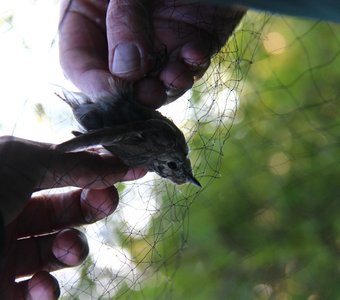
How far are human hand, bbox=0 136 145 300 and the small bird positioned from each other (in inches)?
0.7

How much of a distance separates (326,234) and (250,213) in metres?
0.13

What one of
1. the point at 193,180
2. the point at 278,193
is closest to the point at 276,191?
the point at 278,193

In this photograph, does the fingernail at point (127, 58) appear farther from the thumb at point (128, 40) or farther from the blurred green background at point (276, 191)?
the blurred green background at point (276, 191)

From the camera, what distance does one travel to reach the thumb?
0.45 m

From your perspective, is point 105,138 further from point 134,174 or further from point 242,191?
point 242,191

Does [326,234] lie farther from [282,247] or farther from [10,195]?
[10,195]

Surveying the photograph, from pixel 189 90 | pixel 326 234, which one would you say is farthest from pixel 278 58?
pixel 326 234

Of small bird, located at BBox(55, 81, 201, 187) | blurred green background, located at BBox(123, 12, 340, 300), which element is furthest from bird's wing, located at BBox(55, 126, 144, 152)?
blurred green background, located at BBox(123, 12, 340, 300)

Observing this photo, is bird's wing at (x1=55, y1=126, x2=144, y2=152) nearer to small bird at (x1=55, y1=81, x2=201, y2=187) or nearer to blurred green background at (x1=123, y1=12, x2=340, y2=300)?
small bird at (x1=55, y1=81, x2=201, y2=187)

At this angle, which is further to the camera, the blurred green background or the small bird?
the blurred green background

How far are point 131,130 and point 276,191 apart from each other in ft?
1.15

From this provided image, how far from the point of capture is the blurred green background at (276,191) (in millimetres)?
619

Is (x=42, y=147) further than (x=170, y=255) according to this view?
No

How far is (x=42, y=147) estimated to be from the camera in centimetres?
43
